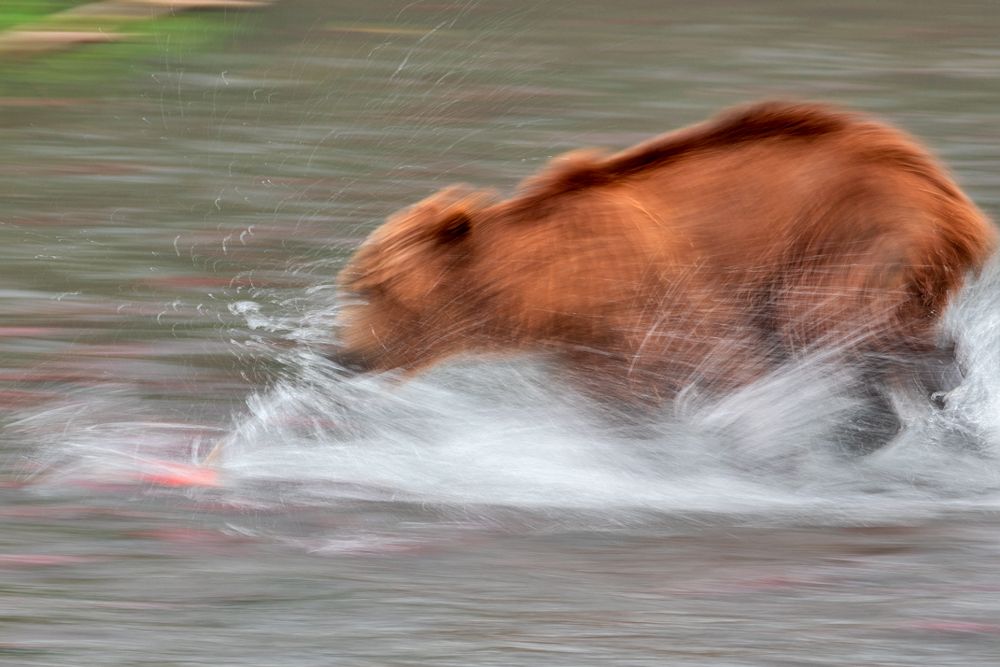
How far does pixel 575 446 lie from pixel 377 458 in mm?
457

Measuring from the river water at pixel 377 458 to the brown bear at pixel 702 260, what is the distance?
108 millimetres

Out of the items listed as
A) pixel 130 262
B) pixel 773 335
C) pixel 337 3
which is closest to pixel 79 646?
pixel 773 335

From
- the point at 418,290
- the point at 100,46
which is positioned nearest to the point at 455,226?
the point at 418,290

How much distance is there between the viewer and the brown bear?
3666 mm

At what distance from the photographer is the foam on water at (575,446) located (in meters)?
3.68

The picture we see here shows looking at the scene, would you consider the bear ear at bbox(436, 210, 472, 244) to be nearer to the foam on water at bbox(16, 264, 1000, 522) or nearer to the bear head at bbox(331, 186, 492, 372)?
the bear head at bbox(331, 186, 492, 372)

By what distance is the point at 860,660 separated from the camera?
115 inches

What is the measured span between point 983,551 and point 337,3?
451cm

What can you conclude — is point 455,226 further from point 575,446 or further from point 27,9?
point 27,9

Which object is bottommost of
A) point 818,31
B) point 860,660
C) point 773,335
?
point 860,660

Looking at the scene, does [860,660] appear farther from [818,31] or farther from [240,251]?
[818,31]

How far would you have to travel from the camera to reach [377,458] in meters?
3.90

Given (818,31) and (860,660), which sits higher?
(818,31)

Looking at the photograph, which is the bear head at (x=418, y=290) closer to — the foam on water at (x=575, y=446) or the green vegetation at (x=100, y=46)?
the foam on water at (x=575, y=446)
